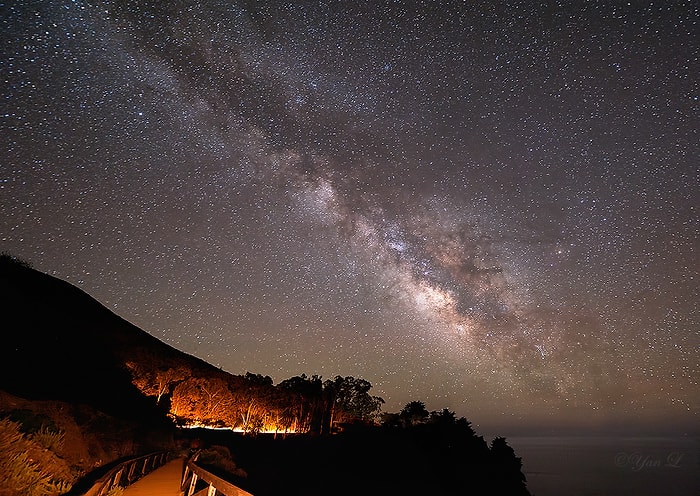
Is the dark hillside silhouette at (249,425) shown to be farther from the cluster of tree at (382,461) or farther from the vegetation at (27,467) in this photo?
the vegetation at (27,467)

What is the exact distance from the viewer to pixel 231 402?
155 ft

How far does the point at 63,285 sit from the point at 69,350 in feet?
257

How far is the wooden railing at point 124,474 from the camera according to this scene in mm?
6484

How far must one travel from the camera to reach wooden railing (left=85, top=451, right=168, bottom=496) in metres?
6.48

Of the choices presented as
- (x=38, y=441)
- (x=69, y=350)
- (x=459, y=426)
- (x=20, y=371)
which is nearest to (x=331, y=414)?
(x=459, y=426)

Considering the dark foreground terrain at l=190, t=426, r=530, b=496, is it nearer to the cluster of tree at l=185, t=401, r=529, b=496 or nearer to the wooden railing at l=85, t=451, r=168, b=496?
the cluster of tree at l=185, t=401, r=529, b=496

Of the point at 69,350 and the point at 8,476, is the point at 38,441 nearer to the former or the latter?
the point at 8,476

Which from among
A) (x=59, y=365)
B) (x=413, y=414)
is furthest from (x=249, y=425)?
(x=413, y=414)

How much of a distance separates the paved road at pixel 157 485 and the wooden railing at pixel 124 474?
299mm

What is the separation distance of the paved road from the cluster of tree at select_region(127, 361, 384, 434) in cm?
3283

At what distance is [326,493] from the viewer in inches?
1351

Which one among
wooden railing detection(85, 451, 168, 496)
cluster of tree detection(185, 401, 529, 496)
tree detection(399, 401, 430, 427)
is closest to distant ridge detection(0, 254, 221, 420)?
cluster of tree detection(185, 401, 529, 496)

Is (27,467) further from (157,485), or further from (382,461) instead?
(382,461)

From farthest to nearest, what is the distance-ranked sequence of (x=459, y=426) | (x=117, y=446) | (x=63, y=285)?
(x=63, y=285) → (x=459, y=426) → (x=117, y=446)
